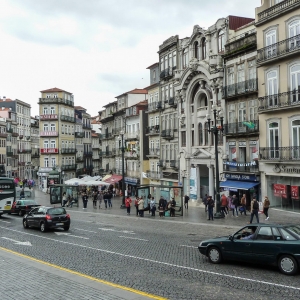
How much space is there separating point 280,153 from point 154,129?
78.9ft

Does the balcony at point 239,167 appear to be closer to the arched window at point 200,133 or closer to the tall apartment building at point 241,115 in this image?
the tall apartment building at point 241,115

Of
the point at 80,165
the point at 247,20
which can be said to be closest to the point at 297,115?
the point at 247,20

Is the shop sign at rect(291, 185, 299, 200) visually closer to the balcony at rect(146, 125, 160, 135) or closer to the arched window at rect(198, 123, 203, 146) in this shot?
the arched window at rect(198, 123, 203, 146)

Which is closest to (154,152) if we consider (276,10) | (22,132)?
(276,10)

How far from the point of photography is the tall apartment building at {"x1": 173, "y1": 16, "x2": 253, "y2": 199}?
41344 mm

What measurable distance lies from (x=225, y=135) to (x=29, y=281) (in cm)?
2925

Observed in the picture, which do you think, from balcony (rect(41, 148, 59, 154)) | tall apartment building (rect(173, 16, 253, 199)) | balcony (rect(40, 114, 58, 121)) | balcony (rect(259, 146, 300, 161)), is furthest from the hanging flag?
balcony (rect(40, 114, 58, 121))

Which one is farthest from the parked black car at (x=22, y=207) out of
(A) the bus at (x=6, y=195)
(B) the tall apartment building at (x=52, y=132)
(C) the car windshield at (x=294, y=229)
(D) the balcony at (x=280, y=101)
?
(B) the tall apartment building at (x=52, y=132)

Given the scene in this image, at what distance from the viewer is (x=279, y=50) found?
32.6 metres

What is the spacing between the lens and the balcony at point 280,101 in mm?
31419

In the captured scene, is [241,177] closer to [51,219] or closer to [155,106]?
[51,219]

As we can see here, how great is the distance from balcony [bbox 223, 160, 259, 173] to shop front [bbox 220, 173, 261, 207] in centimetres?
40

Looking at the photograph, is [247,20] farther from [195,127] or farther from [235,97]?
[195,127]

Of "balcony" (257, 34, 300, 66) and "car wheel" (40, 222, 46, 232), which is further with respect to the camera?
"balcony" (257, 34, 300, 66)
